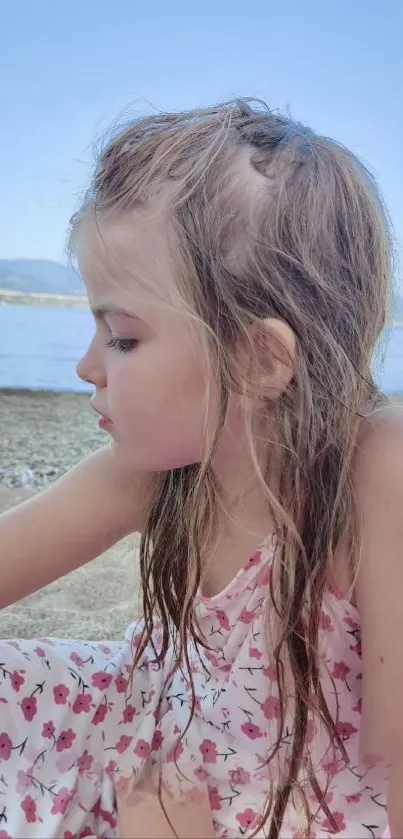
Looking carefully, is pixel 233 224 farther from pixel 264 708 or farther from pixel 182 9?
pixel 182 9

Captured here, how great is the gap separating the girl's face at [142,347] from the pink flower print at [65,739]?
0.24m

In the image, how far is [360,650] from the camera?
0.67 meters

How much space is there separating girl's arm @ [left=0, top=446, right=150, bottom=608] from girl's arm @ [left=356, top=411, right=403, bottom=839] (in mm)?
239

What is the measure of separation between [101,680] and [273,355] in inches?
13.3

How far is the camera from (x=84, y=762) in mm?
653

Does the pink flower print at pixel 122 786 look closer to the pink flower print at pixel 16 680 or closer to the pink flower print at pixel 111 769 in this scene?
the pink flower print at pixel 111 769

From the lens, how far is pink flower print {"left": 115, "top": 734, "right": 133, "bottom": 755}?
0.67 metres

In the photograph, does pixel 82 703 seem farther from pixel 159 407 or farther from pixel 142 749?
pixel 159 407

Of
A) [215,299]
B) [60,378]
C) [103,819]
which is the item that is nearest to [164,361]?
[215,299]

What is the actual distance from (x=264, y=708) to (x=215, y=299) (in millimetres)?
352

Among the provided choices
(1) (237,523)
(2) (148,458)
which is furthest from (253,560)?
(2) (148,458)

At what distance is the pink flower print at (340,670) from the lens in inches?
26.5

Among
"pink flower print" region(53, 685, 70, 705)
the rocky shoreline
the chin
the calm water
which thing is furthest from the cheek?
the calm water

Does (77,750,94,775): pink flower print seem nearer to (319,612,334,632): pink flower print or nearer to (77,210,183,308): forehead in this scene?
(319,612,334,632): pink flower print
